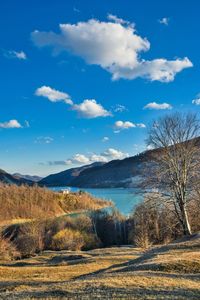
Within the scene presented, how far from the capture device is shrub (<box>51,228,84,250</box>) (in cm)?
7509

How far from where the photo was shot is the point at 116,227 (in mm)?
87438

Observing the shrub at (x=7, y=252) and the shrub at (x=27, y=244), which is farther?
the shrub at (x=27, y=244)

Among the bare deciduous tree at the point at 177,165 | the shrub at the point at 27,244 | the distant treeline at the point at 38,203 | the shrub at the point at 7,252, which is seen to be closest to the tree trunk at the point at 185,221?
the bare deciduous tree at the point at 177,165

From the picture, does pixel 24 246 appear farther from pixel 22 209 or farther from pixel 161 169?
pixel 22 209

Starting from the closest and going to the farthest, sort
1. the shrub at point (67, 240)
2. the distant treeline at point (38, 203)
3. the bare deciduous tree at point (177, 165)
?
the bare deciduous tree at point (177, 165), the shrub at point (67, 240), the distant treeline at point (38, 203)

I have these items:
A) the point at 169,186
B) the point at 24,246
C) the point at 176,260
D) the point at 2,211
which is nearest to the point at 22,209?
the point at 2,211

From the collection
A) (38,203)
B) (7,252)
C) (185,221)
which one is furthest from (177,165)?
(38,203)

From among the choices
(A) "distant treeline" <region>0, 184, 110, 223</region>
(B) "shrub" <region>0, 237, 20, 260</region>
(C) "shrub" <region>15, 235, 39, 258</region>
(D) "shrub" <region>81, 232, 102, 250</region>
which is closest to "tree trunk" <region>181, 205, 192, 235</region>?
(B) "shrub" <region>0, 237, 20, 260</region>

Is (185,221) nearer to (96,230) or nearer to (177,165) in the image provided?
(177,165)

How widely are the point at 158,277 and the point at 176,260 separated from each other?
415 centimetres

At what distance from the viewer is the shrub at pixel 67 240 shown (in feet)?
246

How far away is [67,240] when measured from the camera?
78188 millimetres

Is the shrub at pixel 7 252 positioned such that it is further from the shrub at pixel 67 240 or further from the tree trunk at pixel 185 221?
the tree trunk at pixel 185 221

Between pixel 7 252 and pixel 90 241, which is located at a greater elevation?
pixel 7 252
